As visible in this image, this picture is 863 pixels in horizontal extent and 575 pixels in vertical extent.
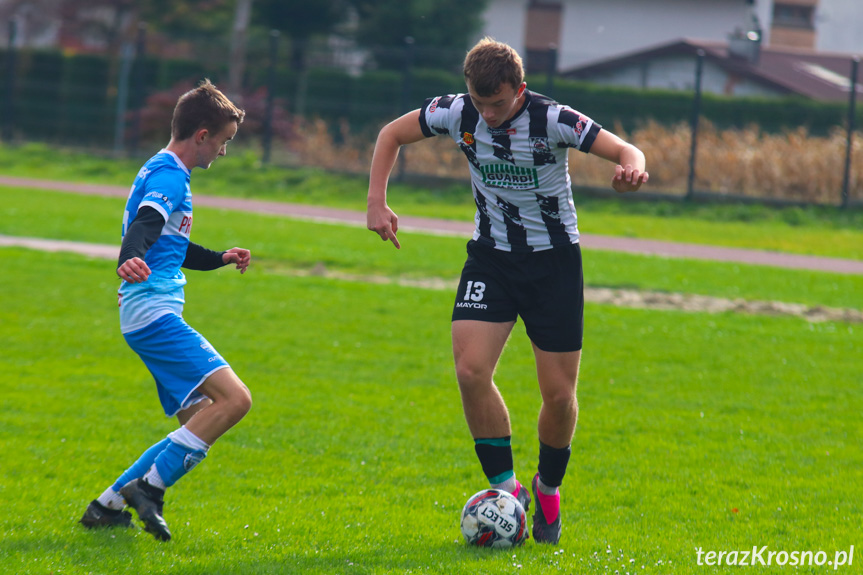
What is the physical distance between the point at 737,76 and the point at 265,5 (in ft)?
48.2

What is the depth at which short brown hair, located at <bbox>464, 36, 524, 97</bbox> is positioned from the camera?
410 cm

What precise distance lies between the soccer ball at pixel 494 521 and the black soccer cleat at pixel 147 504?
1320 mm

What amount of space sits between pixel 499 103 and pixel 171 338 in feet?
5.73

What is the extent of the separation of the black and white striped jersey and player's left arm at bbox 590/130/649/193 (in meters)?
0.10

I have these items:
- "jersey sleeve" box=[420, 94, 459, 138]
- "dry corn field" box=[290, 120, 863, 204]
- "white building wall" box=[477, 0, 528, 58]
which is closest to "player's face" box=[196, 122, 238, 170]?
"jersey sleeve" box=[420, 94, 459, 138]

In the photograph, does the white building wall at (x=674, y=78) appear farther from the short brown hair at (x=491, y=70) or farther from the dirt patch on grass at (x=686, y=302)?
the short brown hair at (x=491, y=70)

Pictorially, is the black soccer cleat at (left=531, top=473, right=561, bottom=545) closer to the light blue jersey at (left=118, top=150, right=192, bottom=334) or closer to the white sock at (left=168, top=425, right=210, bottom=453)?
the white sock at (left=168, top=425, right=210, bottom=453)

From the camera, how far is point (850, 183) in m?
20.4

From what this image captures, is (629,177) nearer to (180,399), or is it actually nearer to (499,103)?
(499,103)

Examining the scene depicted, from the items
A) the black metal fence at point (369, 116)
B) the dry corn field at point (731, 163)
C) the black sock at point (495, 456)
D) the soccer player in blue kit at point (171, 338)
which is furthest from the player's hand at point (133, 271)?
the black metal fence at point (369, 116)

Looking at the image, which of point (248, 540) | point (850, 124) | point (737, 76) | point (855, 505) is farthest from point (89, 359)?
point (737, 76)

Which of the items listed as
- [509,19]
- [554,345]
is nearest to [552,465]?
[554,345]

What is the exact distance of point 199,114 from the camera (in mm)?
4312

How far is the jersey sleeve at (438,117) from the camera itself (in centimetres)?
453
